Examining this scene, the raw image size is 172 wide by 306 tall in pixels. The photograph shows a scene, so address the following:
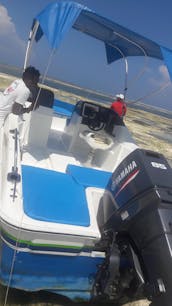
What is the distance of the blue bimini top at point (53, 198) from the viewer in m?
2.55

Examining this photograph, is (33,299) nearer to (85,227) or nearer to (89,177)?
(85,227)

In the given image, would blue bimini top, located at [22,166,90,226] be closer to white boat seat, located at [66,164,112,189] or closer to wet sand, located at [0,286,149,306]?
white boat seat, located at [66,164,112,189]

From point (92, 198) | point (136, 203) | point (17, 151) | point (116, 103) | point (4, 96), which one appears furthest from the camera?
point (116, 103)

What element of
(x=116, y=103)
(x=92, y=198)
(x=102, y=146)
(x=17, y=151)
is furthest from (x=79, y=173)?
(x=116, y=103)

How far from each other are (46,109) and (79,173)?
1.69m

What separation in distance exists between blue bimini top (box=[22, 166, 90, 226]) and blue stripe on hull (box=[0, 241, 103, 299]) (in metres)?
0.32

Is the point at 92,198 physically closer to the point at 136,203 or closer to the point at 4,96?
the point at 136,203

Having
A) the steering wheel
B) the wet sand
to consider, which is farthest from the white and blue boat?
the steering wheel

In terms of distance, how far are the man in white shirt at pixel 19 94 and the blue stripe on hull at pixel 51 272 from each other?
2288mm

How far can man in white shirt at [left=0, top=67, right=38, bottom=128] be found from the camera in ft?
13.5

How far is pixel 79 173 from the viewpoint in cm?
334

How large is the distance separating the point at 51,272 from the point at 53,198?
64 centimetres

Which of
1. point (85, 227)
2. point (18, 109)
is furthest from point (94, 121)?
point (85, 227)

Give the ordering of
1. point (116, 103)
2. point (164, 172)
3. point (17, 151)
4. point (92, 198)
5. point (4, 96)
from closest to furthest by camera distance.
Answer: point (164, 172) < point (92, 198) < point (17, 151) < point (4, 96) < point (116, 103)
